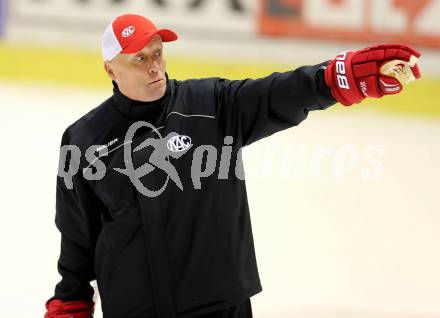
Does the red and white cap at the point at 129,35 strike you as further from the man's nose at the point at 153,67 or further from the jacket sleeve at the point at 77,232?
the jacket sleeve at the point at 77,232

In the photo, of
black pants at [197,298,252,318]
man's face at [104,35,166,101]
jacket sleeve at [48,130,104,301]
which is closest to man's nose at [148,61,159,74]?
man's face at [104,35,166,101]

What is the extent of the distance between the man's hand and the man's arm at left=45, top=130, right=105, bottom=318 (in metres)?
0.87

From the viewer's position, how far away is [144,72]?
2.40 m

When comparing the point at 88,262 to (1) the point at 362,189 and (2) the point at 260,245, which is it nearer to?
(2) the point at 260,245

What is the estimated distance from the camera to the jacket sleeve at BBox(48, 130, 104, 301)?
101 inches

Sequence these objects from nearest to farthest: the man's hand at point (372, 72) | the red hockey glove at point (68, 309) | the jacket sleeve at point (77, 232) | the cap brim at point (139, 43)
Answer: the man's hand at point (372, 72) → the cap brim at point (139, 43) → the jacket sleeve at point (77, 232) → the red hockey glove at point (68, 309)

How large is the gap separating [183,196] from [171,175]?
0.07m

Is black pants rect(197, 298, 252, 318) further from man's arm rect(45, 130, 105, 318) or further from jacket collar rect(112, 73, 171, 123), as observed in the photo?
jacket collar rect(112, 73, 171, 123)

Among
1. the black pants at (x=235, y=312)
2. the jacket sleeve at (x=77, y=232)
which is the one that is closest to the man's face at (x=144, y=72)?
the jacket sleeve at (x=77, y=232)

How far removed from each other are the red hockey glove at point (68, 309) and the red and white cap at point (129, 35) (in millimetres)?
831

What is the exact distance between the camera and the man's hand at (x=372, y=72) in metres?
2.07

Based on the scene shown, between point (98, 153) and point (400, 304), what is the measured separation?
1.63 metres

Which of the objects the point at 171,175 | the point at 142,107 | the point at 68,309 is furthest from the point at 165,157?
the point at 68,309

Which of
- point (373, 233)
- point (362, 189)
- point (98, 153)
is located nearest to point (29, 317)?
point (98, 153)
